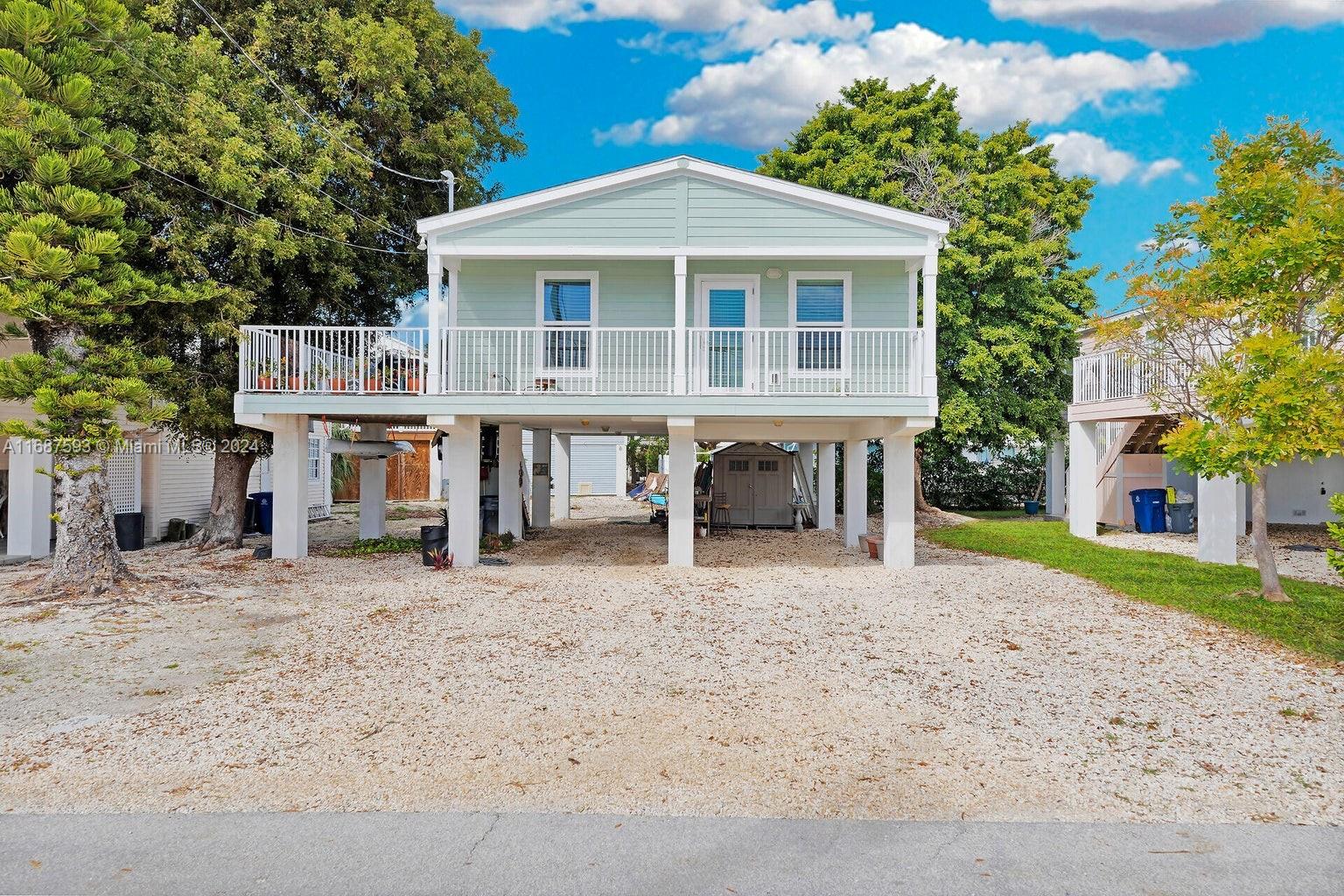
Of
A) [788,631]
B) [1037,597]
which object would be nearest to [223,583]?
[788,631]

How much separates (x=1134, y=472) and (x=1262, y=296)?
1217cm

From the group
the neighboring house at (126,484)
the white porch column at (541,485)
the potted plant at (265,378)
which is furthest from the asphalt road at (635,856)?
the white porch column at (541,485)

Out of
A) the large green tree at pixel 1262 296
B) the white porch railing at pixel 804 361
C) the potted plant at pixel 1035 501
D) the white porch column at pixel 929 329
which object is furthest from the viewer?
the potted plant at pixel 1035 501

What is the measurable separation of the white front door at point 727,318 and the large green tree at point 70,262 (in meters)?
7.69

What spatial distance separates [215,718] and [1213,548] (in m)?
14.8

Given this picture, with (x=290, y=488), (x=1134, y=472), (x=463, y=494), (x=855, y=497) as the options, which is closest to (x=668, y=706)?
(x=463, y=494)

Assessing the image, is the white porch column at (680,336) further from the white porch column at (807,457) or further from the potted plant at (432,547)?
the white porch column at (807,457)

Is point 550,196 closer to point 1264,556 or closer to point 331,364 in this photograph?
point 331,364

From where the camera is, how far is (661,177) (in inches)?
502

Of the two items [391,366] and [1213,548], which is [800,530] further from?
[391,366]

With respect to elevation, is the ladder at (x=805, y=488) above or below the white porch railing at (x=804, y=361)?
below

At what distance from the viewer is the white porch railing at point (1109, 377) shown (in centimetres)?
1540

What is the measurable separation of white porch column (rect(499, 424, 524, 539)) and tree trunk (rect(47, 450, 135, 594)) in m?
7.63

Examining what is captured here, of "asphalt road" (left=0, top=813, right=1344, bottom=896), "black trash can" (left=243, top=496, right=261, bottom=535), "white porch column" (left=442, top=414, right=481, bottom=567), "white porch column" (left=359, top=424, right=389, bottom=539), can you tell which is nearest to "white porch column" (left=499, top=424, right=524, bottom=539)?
"white porch column" (left=359, top=424, right=389, bottom=539)
